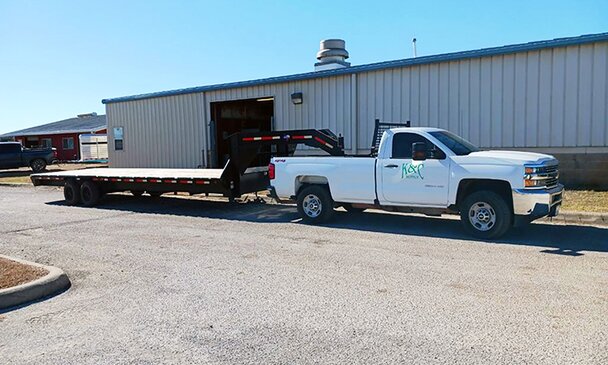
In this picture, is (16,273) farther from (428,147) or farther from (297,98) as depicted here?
(297,98)

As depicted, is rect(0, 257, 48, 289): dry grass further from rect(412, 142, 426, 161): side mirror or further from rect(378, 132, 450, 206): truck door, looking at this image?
rect(412, 142, 426, 161): side mirror

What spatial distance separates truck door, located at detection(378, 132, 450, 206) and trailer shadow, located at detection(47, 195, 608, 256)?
25.6 inches

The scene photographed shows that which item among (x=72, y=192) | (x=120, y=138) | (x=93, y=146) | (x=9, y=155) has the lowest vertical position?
(x=72, y=192)

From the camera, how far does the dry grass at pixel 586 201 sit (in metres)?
10.5

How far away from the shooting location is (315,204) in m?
10.6

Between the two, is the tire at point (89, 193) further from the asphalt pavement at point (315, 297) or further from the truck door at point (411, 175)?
the truck door at point (411, 175)

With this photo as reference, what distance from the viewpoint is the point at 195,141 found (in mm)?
20953

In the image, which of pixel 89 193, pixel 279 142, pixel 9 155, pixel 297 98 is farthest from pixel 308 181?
pixel 9 155

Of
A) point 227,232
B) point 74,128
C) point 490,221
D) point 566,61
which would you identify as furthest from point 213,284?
point 74,128

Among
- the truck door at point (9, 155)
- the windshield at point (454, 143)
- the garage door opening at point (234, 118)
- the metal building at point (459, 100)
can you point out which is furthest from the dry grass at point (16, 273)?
the truck door at point (9, 155)

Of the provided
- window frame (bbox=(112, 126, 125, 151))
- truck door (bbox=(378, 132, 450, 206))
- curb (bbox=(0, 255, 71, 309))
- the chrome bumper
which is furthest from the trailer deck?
window frame (bbox=(112, 126, 125, 151))

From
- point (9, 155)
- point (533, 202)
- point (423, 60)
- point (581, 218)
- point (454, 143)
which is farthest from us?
point (9, 155)

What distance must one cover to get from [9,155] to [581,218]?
30371mm

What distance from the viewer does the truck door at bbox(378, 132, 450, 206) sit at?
902 centimetres
